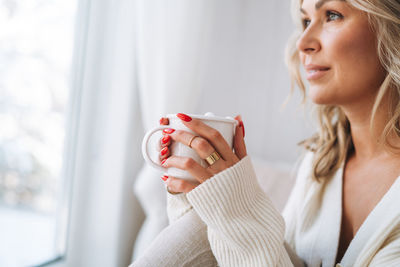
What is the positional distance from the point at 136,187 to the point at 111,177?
115mm

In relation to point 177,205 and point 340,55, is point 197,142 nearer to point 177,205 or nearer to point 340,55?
point 177,205

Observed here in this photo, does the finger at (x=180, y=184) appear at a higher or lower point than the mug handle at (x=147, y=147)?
lower

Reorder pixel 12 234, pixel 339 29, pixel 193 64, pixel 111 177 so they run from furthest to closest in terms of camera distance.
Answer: pixel 193 64, pixel 111 177, pixel 12 234, pixel 339 29

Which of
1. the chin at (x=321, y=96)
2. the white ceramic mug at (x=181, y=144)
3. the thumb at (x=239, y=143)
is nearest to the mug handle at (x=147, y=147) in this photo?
the white ceramic mug at (x=181, y=144)

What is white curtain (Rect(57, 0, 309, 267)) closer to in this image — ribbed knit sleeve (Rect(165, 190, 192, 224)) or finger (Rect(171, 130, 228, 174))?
ribbed knit sleeve (Rect(165, 190, 192, 224))

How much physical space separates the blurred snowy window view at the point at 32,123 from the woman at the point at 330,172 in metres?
0.74

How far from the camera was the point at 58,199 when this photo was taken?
4.65 ft

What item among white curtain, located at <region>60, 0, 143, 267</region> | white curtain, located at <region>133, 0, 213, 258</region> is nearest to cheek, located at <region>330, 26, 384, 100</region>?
white curtain, located at <region>133, 0, 213, 258</region>

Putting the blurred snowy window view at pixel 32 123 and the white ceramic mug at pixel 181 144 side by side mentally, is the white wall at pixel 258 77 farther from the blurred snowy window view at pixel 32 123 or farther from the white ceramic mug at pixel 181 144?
the white ceramic mug at pixel 181 144

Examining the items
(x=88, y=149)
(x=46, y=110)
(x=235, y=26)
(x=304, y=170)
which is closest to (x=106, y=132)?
(x=88, y=149)

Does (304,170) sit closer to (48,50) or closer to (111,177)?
(111,177)

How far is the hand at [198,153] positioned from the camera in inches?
24.6

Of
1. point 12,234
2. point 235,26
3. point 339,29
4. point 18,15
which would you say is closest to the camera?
point 339,29

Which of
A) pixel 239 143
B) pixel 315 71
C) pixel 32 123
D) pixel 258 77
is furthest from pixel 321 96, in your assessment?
pixel 258 77
